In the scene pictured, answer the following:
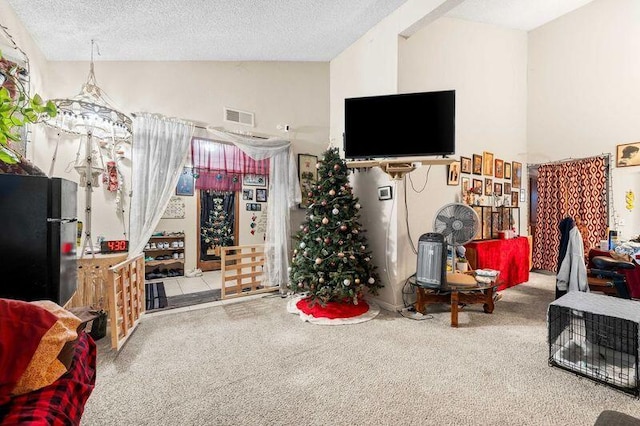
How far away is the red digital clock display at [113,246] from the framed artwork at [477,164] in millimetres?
4772

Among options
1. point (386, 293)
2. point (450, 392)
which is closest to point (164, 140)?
point (386, 293)

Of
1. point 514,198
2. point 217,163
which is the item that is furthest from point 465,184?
point 217,163

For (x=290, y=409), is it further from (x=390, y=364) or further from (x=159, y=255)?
(x=159, y=255)

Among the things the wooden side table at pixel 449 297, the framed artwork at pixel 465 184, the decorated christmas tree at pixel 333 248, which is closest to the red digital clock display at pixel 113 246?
the decorated christmas tree at pixel 333 248

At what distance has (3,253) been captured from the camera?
50.9 inches

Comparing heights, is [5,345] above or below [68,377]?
above

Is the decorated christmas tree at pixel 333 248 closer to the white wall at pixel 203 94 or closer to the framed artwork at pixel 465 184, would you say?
the white wall at pixel 203 94

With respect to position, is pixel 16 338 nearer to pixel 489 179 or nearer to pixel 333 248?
pixel 333 248

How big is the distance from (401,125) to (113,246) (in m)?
3.48

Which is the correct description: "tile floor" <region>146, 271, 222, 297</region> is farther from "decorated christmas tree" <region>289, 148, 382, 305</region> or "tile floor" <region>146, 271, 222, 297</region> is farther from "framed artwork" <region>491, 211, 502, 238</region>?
"framed artwork" <region>491, 211, 502, 238</region>

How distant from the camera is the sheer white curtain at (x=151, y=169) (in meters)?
3.19

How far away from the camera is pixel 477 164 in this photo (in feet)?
14.4

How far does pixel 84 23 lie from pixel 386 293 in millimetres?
4229

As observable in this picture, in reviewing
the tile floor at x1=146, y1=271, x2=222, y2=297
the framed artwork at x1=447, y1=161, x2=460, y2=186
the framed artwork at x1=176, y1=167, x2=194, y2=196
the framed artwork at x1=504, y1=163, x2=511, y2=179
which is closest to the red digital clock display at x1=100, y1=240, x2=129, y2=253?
the tile floor at x1=146, y1=271, x2=222, y2=297
